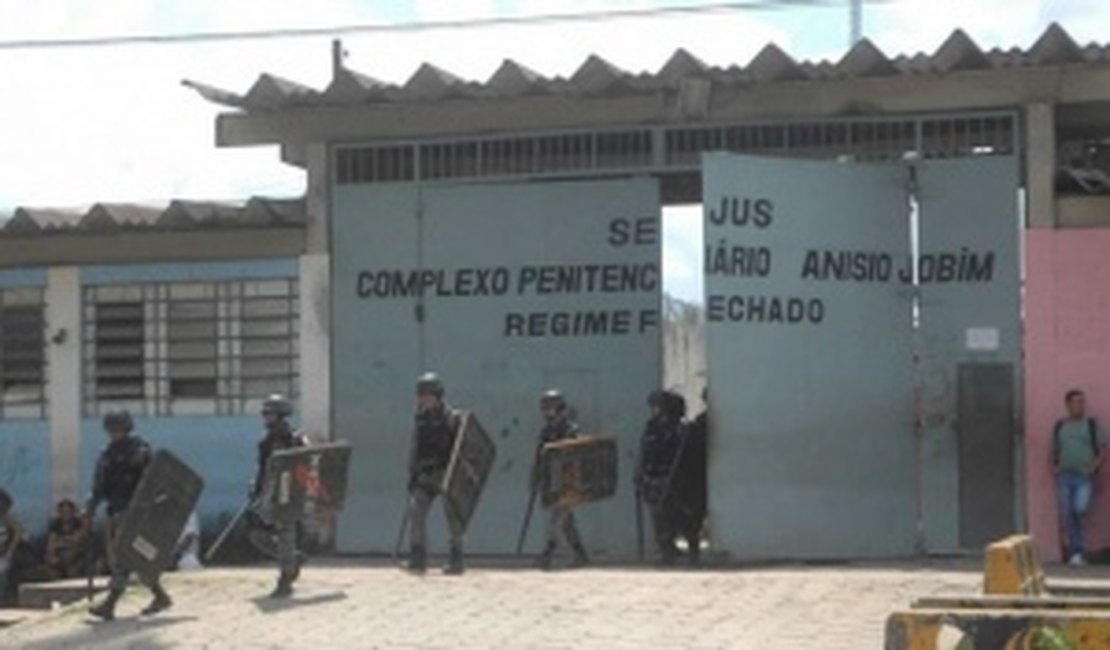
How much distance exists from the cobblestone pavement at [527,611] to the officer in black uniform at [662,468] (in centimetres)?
82

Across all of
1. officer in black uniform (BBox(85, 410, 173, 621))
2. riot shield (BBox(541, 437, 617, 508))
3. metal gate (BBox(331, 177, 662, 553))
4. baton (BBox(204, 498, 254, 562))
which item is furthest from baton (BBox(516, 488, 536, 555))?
officer in black uniform (BBox(85, 410, 173, 621))

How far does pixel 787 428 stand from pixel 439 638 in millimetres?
4682

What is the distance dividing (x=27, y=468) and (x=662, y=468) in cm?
641

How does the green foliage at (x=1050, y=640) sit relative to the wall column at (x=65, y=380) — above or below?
below

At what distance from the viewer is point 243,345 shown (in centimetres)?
1541

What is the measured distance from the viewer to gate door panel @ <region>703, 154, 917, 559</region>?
1352 centimetres

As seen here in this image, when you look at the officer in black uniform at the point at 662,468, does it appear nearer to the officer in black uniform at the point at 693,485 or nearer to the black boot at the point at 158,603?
the officer in black uniform at the point at 693,485

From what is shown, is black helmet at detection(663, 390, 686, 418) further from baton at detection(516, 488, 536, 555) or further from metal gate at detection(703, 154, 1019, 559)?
baton at detection(516, 488, 536, 555)

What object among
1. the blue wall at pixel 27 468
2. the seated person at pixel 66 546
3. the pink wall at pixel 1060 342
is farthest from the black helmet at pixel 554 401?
the blue wall at pixel 27 468

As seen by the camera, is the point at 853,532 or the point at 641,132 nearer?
the point at 853,532

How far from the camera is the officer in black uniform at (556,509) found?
13.3 meters

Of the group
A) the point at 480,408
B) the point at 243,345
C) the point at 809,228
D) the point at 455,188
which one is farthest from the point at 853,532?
the point at 243,345

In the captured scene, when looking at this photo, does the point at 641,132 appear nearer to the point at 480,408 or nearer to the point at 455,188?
the point at 455,188

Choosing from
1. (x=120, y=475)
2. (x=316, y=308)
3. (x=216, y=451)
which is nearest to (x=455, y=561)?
(x=120, y=475)
